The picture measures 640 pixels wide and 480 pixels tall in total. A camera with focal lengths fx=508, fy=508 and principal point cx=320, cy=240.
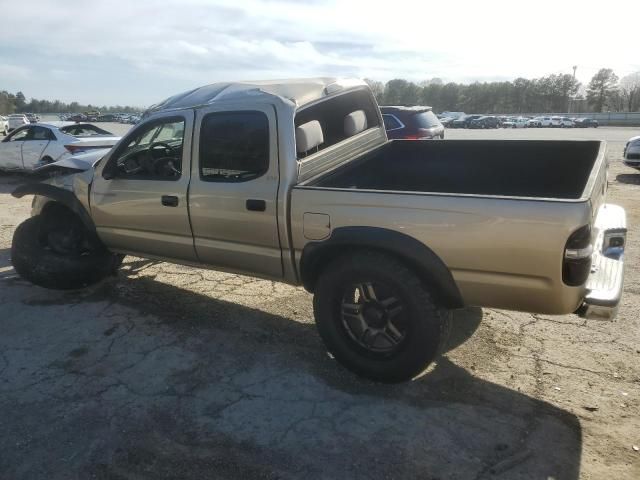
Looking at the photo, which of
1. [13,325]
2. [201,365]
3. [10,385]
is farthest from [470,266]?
[13,325]

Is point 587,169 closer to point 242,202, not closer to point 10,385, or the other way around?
point 242,202

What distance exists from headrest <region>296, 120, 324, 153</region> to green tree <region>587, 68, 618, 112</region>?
95750 mm

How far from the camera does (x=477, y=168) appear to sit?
442 cm

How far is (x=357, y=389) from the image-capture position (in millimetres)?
3293

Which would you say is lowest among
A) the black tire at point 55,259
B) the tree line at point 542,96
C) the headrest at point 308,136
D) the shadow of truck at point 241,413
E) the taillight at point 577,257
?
the shadow of truck at point 241,413

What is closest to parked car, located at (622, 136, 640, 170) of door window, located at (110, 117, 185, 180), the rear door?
door window, located at (110, 117, 185, 180)

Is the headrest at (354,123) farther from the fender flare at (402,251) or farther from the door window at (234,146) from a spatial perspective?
the fender flare at (402,251)

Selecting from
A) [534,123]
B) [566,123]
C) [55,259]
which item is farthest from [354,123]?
[566,123]

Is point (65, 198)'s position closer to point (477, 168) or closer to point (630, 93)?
point (477, 168)

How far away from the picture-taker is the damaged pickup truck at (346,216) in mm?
2777

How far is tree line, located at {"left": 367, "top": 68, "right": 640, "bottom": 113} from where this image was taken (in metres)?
85.6

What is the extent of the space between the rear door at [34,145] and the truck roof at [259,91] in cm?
877

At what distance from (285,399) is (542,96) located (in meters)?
97.3

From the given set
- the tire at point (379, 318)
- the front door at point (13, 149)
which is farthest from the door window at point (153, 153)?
the front door at point (13, 149)
